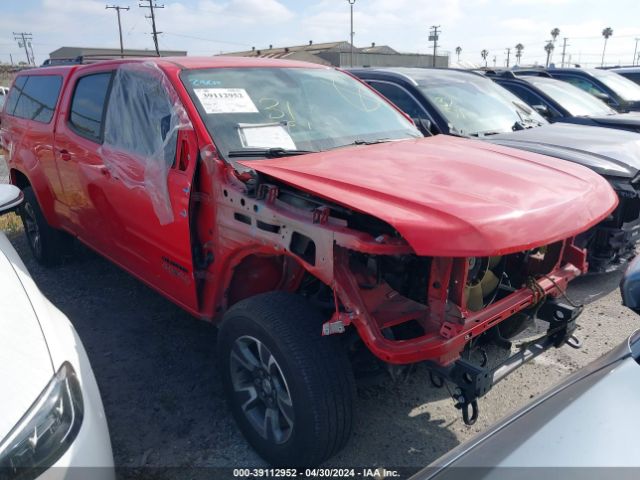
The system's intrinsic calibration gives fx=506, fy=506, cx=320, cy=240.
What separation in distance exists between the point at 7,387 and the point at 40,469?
0.27 meters

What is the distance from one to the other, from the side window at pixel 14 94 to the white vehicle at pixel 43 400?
4.06m

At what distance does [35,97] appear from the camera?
4.82m

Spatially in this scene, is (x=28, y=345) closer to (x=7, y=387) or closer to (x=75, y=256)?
(x=7, y=387)

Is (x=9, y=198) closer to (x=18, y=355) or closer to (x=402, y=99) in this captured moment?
(x=18, y=355)

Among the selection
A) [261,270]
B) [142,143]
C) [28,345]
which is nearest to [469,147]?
[261,270]

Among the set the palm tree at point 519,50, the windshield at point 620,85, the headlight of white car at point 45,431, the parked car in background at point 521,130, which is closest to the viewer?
the headlight of white car at point 45,431

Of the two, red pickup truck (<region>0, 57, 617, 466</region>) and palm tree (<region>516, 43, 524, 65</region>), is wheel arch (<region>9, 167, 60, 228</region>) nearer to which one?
red pickup truck (<region>0, 57, 617, 466</region>)

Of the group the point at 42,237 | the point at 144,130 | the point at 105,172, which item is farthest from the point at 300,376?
the point at 42,237

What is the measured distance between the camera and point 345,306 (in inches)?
84.4

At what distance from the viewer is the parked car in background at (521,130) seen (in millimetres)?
4227

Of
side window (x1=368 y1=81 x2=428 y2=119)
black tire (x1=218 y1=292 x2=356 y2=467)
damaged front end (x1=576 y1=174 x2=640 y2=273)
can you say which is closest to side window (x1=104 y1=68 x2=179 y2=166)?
black tire (x1=218 y1=292 x2=356 y2=467)

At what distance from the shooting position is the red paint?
1.99m

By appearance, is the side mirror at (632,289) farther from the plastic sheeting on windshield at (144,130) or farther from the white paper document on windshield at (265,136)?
the plastic sheeting on windshield at (144,130)

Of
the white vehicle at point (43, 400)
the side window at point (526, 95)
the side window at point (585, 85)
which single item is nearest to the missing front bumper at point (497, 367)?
the white vehicle at point (43, 400)
